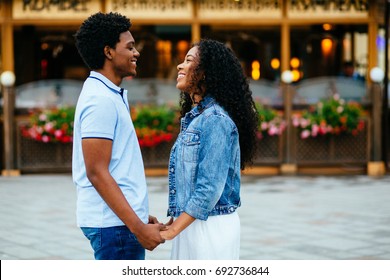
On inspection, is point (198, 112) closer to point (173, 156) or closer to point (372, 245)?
point (173, 156)

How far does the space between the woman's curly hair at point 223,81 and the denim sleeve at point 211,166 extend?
0.44 ft

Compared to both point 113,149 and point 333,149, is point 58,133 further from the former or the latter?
point 113,149

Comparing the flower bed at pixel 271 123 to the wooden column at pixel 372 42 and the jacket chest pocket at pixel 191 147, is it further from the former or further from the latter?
the jacket chest pocket at pixel 191 147

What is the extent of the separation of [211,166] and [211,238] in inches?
13.7

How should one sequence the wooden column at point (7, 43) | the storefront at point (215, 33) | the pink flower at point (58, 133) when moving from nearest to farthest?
the pink flower at point (58, 133), the wooden column at point (7, 43), the storefront at point (215, 33)

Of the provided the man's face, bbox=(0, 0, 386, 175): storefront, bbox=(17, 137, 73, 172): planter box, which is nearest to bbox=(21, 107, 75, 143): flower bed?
bbox=(17, 137, 73, 172): planter box

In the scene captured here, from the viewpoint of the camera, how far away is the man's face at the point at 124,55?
3012 millimetres

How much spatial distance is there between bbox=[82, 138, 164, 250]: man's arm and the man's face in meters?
0.39

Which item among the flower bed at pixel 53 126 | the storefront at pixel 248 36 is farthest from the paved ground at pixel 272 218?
the storefront at pixel 248 36

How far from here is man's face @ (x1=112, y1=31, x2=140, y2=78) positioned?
3.01 meters

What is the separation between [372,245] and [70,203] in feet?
14.4

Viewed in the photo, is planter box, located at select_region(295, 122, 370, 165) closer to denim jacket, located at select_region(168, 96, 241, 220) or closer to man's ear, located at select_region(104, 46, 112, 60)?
denim jacket, located at select_region(168, 96, 241, 220)

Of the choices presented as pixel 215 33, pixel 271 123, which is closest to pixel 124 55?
pixel 271 123

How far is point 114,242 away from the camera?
293 centimetres
